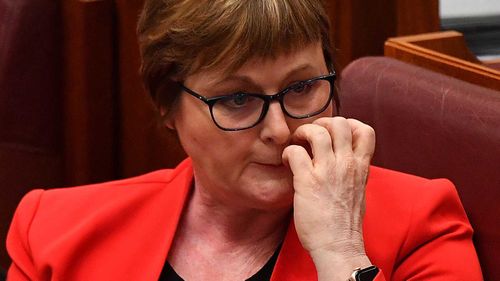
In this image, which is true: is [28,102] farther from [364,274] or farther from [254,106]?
[364,274]

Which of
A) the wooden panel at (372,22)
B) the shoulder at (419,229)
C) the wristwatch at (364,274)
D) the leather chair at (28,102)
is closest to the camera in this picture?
the wristwatch at (364,274)

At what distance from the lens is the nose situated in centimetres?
129

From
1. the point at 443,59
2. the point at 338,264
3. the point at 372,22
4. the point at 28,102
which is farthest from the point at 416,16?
the point at 338,264

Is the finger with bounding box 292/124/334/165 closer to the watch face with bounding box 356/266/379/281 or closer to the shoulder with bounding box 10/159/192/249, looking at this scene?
the watch face with bounding box 356/266/379/281

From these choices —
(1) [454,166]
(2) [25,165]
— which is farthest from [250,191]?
(2) [25,165]

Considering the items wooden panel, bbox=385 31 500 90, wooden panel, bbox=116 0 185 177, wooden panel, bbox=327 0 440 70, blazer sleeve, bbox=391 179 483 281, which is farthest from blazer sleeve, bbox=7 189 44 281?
wooden panel, bbox=327 0 440 70

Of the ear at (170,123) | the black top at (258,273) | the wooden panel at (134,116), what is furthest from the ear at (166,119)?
the wooden panel at (134,116)

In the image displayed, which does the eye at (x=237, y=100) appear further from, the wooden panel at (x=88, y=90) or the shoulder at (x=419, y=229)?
the wooden panel at (x=88, y=90)

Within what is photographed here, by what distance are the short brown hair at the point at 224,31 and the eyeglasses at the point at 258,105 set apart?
0.16 feet

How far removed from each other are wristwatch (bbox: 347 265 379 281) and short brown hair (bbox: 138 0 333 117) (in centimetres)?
32

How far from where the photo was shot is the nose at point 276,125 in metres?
1.29

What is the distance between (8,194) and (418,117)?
137 cm

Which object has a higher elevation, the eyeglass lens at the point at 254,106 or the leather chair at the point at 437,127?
the eyeglass lens at the point at 254,106

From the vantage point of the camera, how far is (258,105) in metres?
1.30
